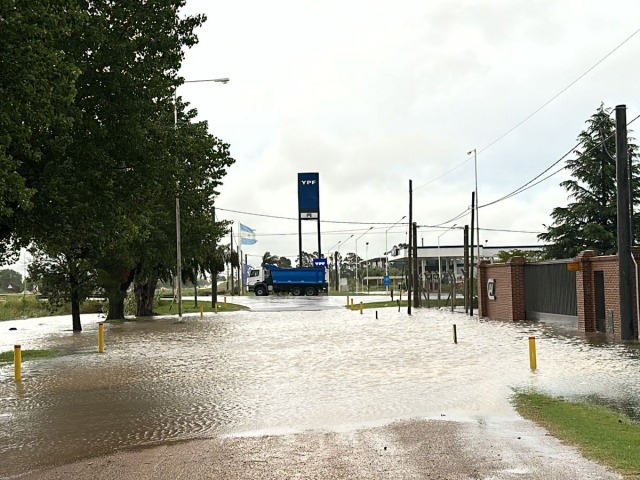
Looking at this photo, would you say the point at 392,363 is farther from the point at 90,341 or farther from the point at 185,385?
the point at 90,341

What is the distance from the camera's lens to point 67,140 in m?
17.0

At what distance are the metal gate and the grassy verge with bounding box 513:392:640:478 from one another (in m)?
16.2

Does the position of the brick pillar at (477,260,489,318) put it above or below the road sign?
below

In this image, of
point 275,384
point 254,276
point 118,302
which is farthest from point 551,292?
point 254,276

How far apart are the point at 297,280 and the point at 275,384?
63.8 m

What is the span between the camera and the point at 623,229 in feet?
70.2

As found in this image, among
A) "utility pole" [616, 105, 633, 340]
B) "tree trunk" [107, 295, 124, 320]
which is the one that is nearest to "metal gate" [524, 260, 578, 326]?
"utility pole" [616, 105, 633, 340]

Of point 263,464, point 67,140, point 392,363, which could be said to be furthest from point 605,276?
point 263,464

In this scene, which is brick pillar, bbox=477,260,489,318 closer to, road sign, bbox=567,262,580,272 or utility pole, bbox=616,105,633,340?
road sign, bbox=567,262,580,272

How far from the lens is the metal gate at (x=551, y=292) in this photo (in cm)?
2747

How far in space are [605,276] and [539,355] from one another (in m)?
7.46

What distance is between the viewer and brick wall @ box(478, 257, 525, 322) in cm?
3272

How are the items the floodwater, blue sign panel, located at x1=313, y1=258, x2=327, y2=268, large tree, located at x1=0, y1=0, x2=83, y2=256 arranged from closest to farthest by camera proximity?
the floodwater
large tree, located at x1=0, y1=0, x2=83, y2=256
blue sign panel, located at x1=313, y1=258, x2=327, y2=268

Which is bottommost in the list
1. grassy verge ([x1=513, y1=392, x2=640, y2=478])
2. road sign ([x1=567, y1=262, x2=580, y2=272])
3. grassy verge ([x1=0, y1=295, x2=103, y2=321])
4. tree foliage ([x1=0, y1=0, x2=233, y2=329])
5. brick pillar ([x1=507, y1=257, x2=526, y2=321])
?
grassy verge ([x1=0, y1=295, x2=103, y2=321])
